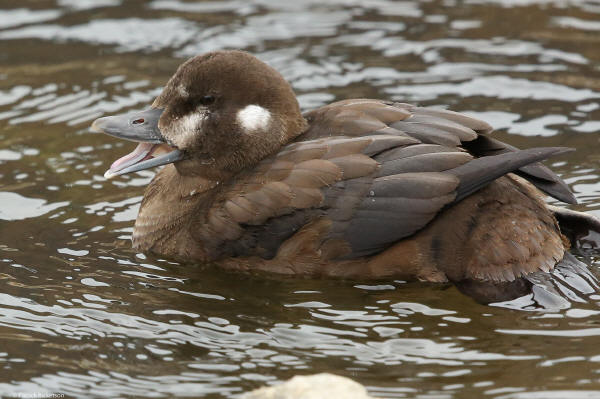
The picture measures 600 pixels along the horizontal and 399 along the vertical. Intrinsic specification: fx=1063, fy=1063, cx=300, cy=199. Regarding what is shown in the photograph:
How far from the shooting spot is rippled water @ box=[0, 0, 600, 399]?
16.4 feet

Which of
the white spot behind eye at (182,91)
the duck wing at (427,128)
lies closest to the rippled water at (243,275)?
the duck wing at (427,128)

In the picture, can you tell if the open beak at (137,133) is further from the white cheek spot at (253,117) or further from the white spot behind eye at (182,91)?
the white cheek spot at (253,117)

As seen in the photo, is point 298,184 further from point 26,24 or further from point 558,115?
point 26,24

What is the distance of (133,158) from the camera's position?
6555 mm

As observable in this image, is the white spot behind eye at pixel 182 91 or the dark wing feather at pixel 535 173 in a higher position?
the white spot behind eye at pixel 182 91

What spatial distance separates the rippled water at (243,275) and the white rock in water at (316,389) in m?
0.27

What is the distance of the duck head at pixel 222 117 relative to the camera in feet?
20.6

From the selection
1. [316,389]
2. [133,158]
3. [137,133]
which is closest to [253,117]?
[137,133]

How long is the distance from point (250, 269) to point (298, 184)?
0.59m

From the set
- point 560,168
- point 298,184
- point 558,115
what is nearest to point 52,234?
point 298,184

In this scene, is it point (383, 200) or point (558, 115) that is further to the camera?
point (558, 115)

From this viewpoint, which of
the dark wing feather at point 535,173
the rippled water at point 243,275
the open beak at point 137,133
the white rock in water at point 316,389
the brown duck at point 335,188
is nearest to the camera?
the white rock in water at point 316,389

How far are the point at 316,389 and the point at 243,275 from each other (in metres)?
1.79

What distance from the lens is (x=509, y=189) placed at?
5875 mm
